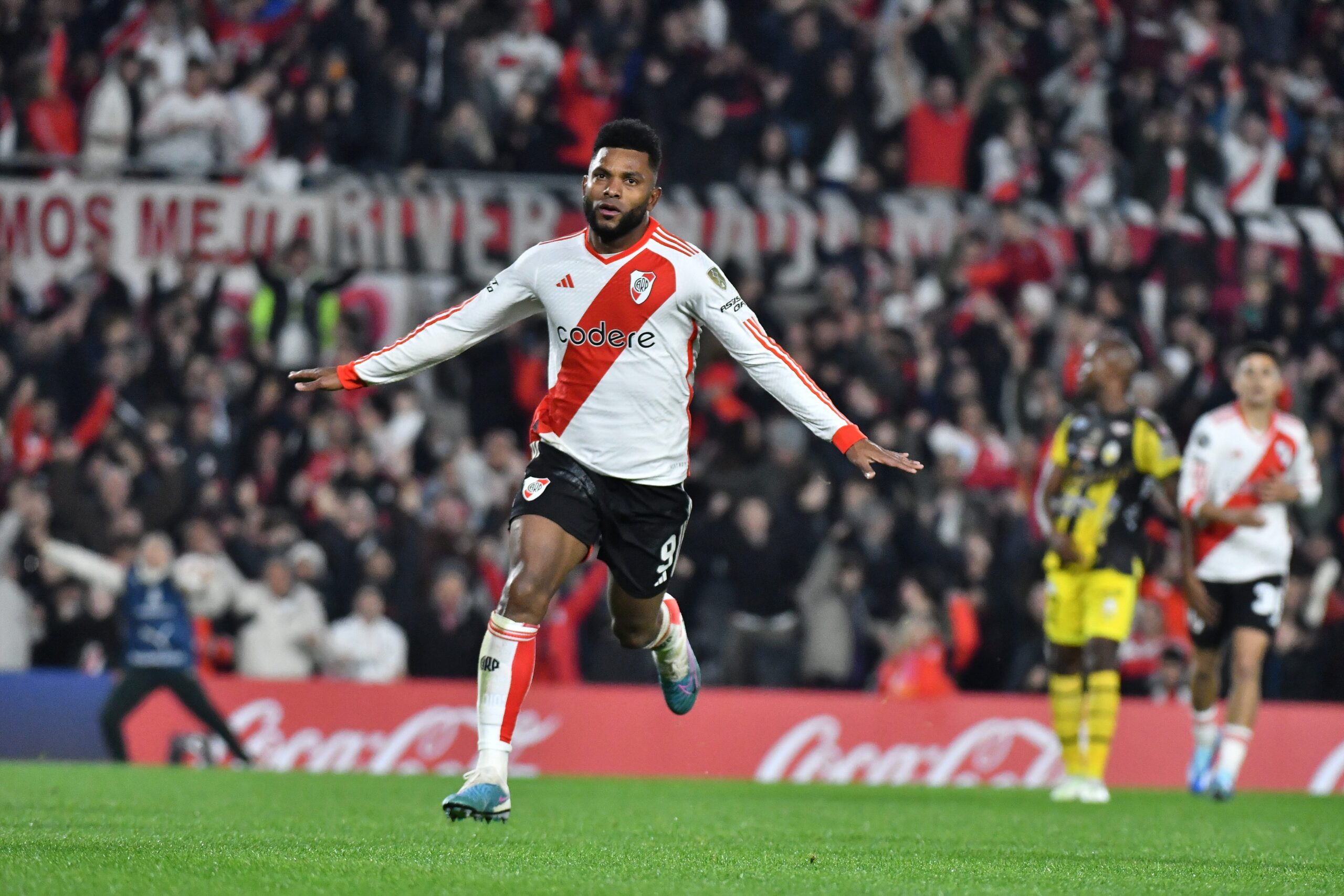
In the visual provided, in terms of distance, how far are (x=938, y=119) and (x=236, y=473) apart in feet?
26.4

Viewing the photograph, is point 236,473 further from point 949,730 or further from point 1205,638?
point 1205,638

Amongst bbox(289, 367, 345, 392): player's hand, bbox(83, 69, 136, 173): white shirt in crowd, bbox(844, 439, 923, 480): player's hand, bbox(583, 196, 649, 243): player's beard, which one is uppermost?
bbox(83, 69, 136, 173): white shirt in crowd

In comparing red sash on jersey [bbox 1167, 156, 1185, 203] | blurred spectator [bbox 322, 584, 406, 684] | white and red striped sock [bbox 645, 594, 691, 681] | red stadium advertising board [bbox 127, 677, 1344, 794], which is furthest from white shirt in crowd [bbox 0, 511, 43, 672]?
red sash on jersey [bbox 1167, 156, 1185, 203]

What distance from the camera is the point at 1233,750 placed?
10594 mm

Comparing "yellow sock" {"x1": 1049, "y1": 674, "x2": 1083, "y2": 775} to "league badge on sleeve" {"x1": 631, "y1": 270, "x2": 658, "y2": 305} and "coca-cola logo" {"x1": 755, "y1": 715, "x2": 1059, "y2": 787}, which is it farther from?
"league badge on sleeve" {"x1": 631, "y1": 270, "x2": 658, "y2": 305}

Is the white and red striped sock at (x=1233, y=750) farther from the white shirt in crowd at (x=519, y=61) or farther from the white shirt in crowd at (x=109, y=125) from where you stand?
the white shirt in crowd at (x=109, y=125)

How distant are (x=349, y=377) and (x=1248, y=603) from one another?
6.09 meters

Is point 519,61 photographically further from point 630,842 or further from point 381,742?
point 630,842

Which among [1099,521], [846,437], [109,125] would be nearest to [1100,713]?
[1099,521]

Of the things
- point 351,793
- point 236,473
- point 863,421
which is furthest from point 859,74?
point 351,793

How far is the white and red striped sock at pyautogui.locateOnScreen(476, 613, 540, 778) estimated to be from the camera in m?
6.62

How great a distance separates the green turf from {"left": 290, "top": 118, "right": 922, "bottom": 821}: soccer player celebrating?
0.85 metres

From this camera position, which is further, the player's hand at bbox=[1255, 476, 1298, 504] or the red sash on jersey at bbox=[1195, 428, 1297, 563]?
the red sash on jersey at bbox=[1195, 428, 1297, 563]

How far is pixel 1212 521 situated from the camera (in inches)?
427
